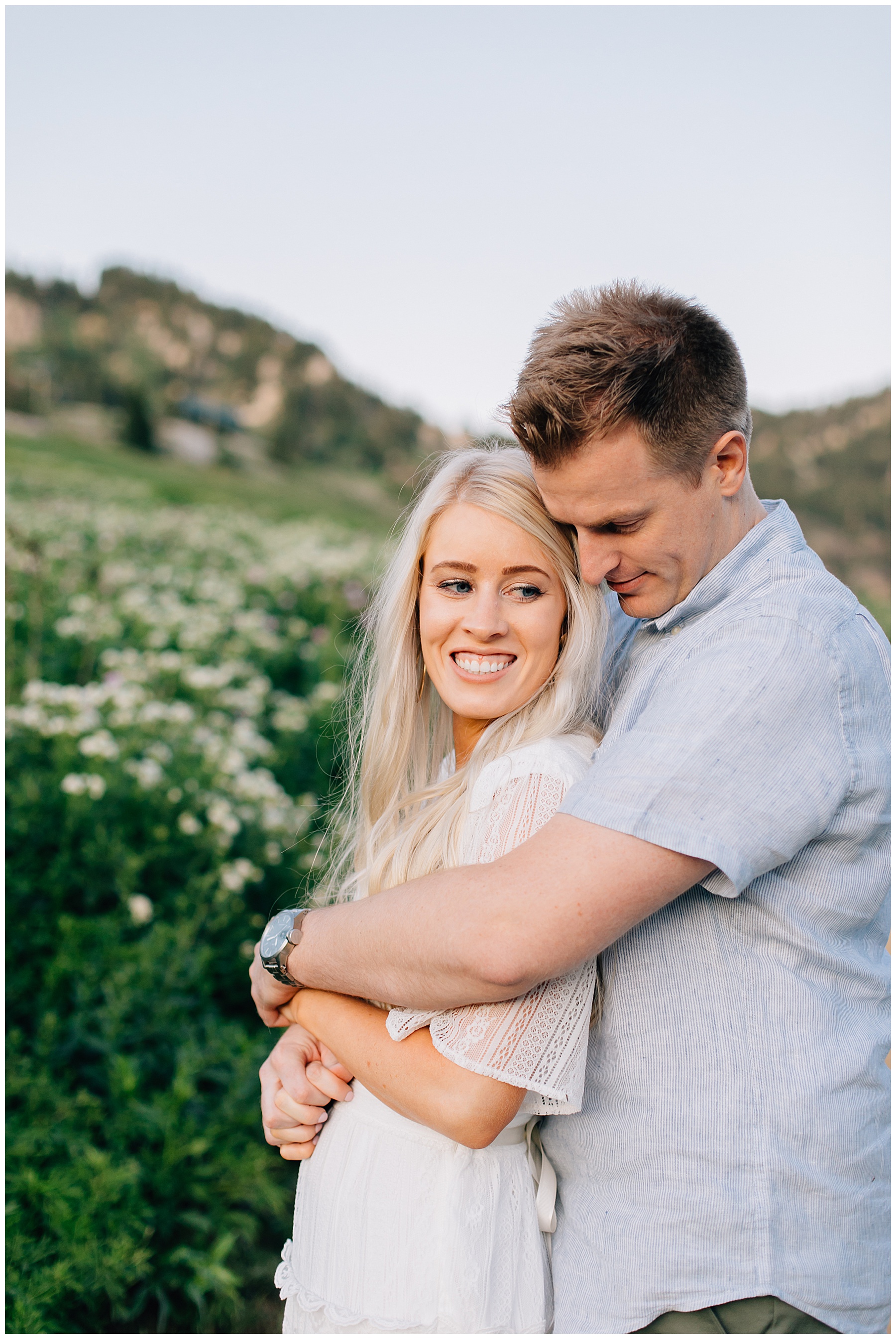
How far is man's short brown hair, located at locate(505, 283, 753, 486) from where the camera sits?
59.0 inches

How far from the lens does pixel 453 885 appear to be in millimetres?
1363

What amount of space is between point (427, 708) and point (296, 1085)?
2.75 ft

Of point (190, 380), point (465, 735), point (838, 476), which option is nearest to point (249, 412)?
point (190, 380)

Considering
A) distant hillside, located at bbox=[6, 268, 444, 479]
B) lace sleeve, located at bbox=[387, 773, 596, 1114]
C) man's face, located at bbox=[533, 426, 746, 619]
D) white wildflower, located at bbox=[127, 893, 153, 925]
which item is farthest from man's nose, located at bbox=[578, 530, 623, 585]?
distant hillside, located at bbox=[6, 268, 444, 479]

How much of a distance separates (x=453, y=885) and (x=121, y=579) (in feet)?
17.2

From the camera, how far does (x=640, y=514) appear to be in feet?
5.33

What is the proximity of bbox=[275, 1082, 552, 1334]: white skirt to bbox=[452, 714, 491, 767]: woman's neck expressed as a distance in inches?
27.3

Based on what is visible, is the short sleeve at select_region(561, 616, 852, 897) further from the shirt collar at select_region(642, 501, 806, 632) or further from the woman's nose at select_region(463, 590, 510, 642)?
the woman's nose at select_region(463, 590, 510, 642)

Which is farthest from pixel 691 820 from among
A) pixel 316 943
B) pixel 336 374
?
pixel 336 374

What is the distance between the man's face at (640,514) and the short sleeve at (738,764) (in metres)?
0.34

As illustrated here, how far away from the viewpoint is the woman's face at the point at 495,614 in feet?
5.95

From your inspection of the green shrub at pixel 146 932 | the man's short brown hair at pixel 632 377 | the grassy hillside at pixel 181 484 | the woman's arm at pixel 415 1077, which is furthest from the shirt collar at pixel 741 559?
the grassy hillside at pixel 181 484

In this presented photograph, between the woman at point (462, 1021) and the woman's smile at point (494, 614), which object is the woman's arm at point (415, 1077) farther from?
the woman's smile at point (494, 614)

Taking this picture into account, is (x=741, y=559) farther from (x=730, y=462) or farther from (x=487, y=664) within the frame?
(x=487, y=664)
